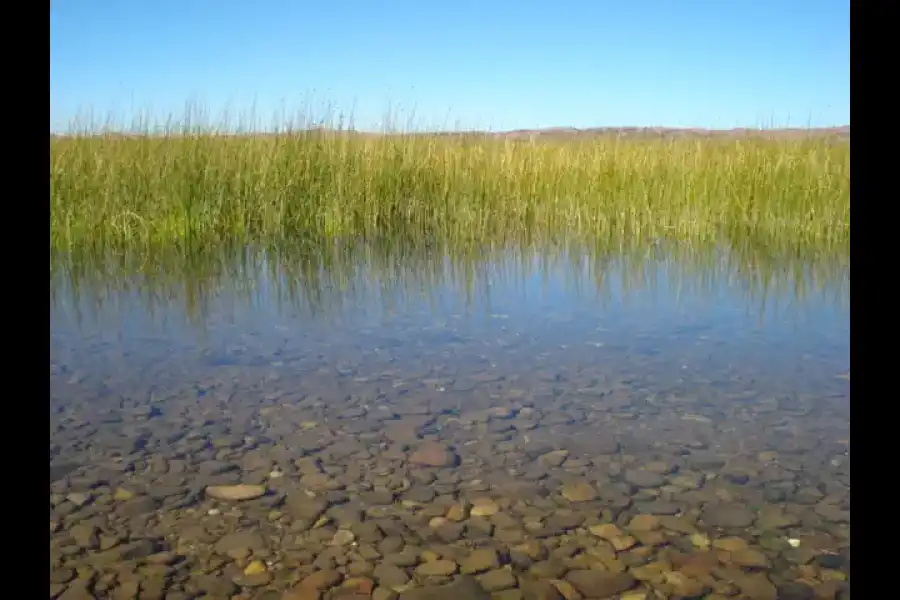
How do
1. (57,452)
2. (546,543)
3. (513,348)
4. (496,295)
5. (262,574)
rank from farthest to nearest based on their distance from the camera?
(496,295) → (513,348) → (57,452) → (546,543) → (262,574)

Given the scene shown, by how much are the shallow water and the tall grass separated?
1377mm

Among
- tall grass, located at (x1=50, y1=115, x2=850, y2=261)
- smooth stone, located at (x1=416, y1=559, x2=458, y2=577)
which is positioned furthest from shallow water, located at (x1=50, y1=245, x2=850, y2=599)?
tall grass, located at (x1=50, y1=115, x2=850, y2=261)

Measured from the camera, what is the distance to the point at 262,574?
1.58m

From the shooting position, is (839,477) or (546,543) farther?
(839,477)

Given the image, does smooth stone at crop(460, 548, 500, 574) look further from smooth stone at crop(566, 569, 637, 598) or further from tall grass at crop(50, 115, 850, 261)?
tall grass at crop(50, 115, 850, 261)

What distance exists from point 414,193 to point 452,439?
415 centimetres

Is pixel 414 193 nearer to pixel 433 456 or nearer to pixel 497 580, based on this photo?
pixel 433 456

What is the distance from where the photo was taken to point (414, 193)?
6.26m

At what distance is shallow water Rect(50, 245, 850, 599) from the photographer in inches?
63.7
